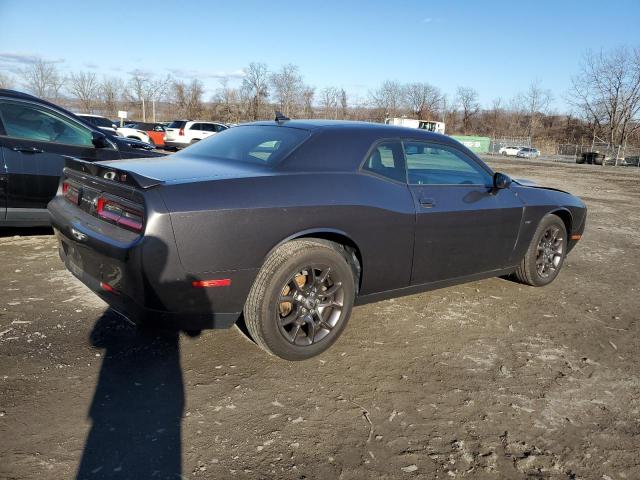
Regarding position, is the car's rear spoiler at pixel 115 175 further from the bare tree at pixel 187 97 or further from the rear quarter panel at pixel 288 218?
the bare tree at pixel 187 97

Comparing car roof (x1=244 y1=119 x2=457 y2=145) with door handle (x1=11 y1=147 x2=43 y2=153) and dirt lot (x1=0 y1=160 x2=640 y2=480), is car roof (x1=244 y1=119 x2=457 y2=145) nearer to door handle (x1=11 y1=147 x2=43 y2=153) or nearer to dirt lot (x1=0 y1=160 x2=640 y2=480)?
dirt lot (x1=0 y1=160 x2=640 y2=480)

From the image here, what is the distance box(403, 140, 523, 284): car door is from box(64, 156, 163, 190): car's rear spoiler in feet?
6.13

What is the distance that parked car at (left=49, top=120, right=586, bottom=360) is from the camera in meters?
2.65

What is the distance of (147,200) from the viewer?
256 centimetres

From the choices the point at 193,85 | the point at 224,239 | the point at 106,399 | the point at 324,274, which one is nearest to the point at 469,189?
the point at 324,274

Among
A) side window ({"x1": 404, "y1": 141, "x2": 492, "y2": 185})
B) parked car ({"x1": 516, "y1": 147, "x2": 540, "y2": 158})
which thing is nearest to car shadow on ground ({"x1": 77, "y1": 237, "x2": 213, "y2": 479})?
side window ({"x1": 404, "y1": 141, "x2": 492, "y2": 185})

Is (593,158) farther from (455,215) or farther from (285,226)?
(285,226)

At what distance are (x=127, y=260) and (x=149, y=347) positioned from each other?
876mm

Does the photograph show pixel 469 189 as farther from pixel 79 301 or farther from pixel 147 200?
pixel 79 301

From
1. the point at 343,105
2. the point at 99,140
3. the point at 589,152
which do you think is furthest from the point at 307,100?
the point at 99,140

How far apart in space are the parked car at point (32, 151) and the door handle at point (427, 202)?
4.03 meters

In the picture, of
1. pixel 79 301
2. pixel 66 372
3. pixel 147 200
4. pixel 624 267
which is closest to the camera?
pixel 147 200

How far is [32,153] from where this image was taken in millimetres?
5289

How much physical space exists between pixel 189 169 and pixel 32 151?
3196 millimetres
